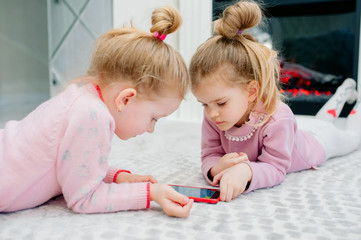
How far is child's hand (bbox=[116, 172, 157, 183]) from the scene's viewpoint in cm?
84

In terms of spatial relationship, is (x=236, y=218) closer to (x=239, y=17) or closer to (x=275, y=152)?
(x=275, y=152)

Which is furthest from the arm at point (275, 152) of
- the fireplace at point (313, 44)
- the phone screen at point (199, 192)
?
the fireplace at point (313, 44)

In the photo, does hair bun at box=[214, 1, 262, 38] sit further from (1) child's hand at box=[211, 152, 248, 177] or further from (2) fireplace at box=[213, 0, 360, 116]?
(2) fireplace at box=[213, 0, 360, 116]

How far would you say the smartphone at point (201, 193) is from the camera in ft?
→ 2.66

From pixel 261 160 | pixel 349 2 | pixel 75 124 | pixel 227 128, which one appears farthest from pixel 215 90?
pixel 349 2

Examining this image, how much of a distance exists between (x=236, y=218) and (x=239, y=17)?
17.3 inches

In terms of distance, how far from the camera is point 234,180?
83cm

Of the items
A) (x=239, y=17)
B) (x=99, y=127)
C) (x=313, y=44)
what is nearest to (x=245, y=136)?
(x=239, y=17)

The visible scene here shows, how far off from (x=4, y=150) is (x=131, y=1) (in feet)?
4.53

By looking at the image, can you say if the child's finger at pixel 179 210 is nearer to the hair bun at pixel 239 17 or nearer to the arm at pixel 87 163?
the arm at pixel 87 163

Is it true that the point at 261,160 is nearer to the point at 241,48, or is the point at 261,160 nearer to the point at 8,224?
the point at 241,48

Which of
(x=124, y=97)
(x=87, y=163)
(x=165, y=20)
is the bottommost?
(x=87, y=163)

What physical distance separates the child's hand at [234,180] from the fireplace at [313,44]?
1.20 m

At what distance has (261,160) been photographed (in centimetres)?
96
